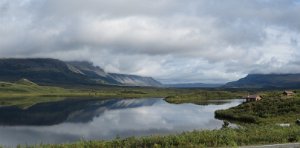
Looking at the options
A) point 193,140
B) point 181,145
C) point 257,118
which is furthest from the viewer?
point 257,118

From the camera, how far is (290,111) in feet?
278

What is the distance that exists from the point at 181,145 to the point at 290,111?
63.7 m

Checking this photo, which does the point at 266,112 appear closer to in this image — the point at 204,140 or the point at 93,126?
the point at 93,126

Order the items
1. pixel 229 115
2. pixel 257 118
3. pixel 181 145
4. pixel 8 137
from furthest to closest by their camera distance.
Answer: pixel 229 115 < pixel 257 118 < pixel 8 137 < pixel 181 145

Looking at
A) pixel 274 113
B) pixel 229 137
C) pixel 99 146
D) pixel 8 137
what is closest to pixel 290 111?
→ pixel 274 113

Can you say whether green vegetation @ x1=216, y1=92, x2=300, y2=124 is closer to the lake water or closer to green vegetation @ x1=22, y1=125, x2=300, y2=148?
the lake water

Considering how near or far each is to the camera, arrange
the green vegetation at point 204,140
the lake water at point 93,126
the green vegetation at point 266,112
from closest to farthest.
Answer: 1. the green vegetation at point 204,140
2. the lake water at point 93,126
3. the green vegetation at point 266,112

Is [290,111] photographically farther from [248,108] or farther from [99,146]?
[99,146]

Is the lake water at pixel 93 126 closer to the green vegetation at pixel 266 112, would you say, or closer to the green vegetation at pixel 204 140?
the green vegetation at pixel 266 112

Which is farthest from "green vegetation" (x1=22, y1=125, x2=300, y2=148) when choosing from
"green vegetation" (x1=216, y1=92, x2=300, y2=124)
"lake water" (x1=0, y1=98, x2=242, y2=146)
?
"green vegetation" (x1=216, y1=92, x2=300, y2=124)

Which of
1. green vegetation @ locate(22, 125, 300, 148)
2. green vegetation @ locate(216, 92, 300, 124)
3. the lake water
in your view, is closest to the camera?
green vegetation @ locate(22, 125, 300, 148)

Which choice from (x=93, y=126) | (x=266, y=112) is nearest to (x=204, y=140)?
(x=93, y=126)

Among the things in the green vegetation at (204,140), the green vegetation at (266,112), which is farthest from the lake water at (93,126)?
the green vegetation at (204,140)

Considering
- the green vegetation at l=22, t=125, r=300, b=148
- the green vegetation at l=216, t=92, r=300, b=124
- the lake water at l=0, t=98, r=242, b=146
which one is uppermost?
the green vegetation at l=22, t=125, r=300, b=148
